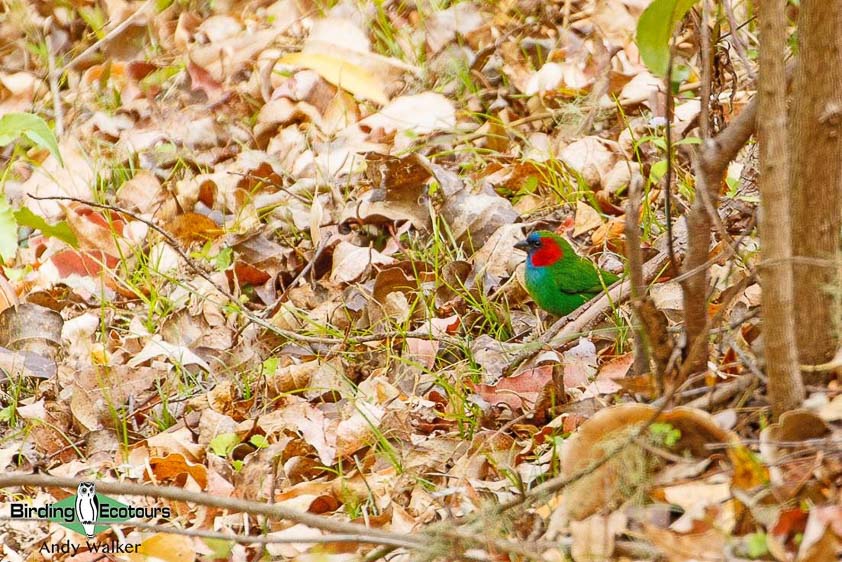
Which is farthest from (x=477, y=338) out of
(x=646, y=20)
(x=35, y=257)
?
(x=35, y=257)

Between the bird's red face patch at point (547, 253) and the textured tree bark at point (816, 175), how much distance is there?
158cm

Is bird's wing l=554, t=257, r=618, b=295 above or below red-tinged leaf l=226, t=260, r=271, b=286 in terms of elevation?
below

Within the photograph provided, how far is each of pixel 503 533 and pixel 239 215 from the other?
2.66 meters

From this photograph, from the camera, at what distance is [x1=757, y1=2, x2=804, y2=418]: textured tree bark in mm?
1848

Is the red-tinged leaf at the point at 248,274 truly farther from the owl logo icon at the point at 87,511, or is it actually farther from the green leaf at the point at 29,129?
the owl logo icon at the point at 87,511

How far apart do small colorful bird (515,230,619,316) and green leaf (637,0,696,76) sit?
155 cm

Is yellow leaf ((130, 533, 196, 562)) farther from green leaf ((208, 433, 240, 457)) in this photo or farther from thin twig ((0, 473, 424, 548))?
thin twig ((0, 473, 424, 548))

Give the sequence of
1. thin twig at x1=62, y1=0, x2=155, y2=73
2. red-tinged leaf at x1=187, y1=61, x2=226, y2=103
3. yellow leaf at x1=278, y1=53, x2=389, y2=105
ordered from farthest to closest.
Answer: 1. thin twig at x1=62, y1=0, x2=155, y2=73
2. red-tinged leaf at x1=187, y1=61, x2=226, y2=103
3. yellow leaf at x1=278, y1=53, x2=389, y2=105

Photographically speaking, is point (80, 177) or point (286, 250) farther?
point (80, 177)

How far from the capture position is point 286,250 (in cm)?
428

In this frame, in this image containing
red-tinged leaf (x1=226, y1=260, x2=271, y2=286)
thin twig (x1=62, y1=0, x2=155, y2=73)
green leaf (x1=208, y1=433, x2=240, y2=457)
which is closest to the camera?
green leaf (x1=208, y1=433, x2=240, y2=457)

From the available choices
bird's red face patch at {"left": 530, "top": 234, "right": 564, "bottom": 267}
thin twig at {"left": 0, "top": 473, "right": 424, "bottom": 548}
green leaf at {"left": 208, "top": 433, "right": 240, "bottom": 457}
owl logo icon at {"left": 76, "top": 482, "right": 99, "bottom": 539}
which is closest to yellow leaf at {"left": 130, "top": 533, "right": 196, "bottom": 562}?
owl logo icon at {"left": 76, "top": 482, "right": 99, "bottom": 539}

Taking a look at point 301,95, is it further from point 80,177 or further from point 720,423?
point 720,423

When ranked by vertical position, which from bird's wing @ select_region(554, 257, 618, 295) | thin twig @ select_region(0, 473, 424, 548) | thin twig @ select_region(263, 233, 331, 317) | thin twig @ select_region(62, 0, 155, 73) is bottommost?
bird's wing @ select_region(554, 257, 618, 295)
